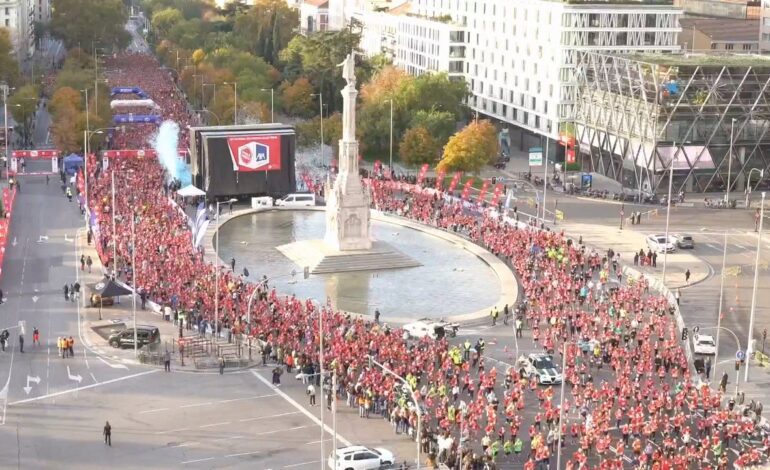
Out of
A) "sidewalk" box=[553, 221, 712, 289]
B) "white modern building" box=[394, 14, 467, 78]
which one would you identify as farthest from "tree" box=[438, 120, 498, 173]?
"white modern building" box=[394, 14, 467, 78]

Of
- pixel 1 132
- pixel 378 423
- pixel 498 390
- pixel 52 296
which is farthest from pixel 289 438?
pixel 1 132

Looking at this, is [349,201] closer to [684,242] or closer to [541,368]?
[684,242]

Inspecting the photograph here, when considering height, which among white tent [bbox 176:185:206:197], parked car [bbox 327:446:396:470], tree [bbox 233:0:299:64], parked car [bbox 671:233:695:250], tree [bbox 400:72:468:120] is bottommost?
parked car [bbox 671:233:695:250]

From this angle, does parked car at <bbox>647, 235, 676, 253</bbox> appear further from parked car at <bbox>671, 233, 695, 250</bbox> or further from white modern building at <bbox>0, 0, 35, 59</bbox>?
white modern building at <bbox>0, 0, 35, 59</bbox>

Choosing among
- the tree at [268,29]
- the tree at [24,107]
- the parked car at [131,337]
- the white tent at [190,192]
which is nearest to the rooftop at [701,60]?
the white tent at [190,192]

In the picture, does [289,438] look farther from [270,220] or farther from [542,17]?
[542,17]

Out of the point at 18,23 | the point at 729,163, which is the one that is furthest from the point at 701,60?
the point at 18,23
